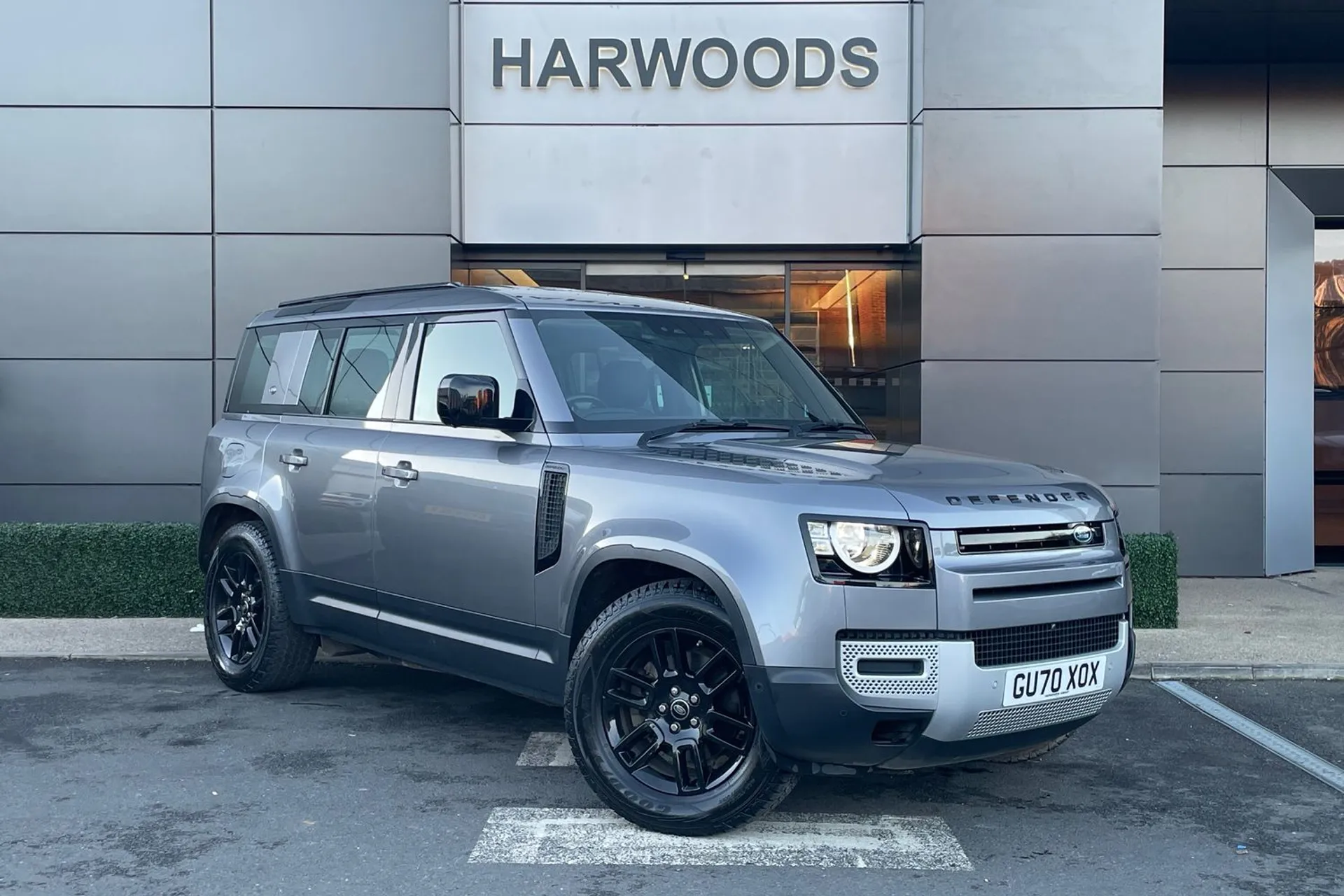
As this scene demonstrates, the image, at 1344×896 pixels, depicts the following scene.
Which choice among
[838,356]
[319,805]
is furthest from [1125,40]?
[319,805]

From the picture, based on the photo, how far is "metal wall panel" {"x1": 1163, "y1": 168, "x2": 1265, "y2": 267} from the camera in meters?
12.4

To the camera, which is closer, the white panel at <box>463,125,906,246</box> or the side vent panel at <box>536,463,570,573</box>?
the side vent panel at <box>536,463,570,573</box>

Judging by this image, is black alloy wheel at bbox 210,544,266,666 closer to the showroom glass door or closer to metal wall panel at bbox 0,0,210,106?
the showroom glass door

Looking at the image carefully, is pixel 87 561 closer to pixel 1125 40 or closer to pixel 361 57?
pixel 361 57

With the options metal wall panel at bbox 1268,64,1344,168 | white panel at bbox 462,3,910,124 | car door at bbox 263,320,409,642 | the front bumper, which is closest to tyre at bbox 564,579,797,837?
the front bumper

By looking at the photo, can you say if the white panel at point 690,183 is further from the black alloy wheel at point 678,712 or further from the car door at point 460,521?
the black alloy wheel at point 678,712

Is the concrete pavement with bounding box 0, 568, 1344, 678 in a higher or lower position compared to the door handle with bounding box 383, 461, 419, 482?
lower

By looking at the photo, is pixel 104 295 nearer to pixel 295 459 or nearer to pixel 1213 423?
pixel 295 459

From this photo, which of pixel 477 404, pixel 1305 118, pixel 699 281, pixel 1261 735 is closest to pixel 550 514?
pixel 477 404

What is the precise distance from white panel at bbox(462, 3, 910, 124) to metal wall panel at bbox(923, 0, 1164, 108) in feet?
2.31

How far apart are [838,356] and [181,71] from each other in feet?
21.0

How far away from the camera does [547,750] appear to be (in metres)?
5.69

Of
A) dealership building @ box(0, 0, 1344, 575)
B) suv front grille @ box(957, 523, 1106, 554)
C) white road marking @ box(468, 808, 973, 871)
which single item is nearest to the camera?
suv front grille @ box(957, 523, 1106, 554)

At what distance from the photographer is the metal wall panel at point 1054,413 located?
10.7m
